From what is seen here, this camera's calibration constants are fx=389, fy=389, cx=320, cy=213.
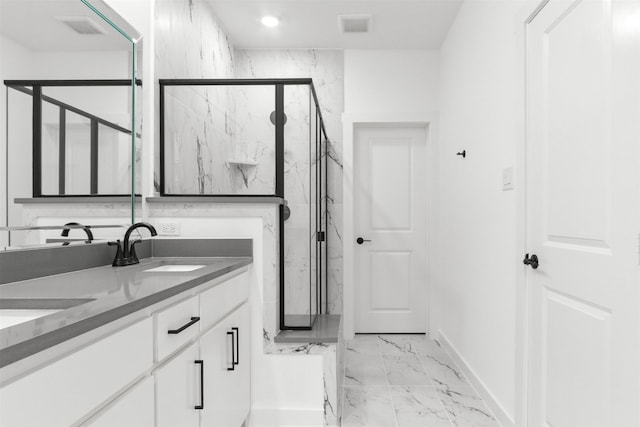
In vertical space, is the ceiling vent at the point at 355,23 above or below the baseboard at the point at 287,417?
above

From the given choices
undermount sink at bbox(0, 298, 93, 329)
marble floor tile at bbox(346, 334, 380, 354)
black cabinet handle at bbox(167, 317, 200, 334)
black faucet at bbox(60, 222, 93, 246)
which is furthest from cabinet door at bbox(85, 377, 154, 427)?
marble floor tile at bbox(346, 334, 380, 354)

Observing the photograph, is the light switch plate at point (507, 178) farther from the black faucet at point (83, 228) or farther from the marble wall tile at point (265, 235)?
the black faucet at point (83, 228)

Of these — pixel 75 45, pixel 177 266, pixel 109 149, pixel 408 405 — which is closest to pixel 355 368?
pixel 408 405

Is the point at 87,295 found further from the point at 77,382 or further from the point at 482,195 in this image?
the point at 482,195

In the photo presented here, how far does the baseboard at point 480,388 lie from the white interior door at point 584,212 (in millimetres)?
258

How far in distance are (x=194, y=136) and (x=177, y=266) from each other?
1008 millimetres

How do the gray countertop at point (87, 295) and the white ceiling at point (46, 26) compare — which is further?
the white ceiling at point (46, 26)

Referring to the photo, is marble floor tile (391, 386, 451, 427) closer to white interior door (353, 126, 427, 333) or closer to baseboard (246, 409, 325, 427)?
baseboard (246, 409, 325, 427)

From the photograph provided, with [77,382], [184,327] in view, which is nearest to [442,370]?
[184,327]

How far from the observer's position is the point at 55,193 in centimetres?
142

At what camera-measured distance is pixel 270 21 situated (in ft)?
10.1

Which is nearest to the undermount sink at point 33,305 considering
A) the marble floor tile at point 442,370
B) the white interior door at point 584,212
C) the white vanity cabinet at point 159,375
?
the white vanity cabinet at point 159,375

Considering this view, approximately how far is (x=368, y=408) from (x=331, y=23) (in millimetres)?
2793

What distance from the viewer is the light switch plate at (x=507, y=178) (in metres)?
1.96
